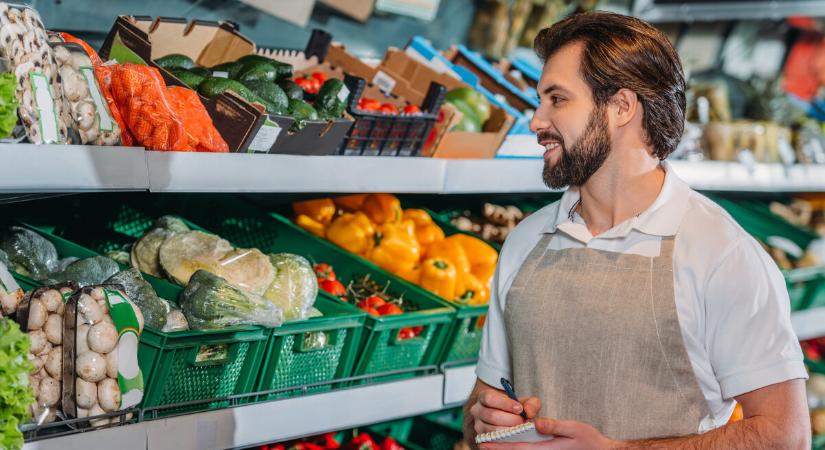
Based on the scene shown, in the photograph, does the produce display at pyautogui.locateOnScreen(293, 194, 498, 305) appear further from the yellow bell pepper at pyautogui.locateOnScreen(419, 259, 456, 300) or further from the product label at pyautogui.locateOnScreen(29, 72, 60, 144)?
the product label at pyautogui.locateOnScreen(29, 72, 60, 144)

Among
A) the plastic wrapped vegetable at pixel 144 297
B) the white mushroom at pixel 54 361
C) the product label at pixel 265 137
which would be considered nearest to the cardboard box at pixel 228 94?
the product label at pixel 265 137

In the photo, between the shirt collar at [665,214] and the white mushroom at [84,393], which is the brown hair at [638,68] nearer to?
the shirt collar at [665,214]

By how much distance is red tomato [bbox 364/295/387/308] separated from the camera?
8.66ft

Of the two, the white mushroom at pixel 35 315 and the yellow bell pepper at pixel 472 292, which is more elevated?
the white mushroom at pixel 35 315

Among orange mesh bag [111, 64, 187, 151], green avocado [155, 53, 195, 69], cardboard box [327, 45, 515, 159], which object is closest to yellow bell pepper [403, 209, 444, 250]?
cardboard box [327, 45, 515, 159]

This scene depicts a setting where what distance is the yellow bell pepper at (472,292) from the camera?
308cm

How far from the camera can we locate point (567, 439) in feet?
6.13

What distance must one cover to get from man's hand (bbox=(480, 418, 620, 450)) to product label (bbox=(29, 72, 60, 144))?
1033mm

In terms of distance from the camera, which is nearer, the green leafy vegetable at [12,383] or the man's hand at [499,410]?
the green leafy vegetable at [12,383]

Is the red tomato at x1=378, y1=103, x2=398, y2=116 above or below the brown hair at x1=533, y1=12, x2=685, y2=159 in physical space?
below

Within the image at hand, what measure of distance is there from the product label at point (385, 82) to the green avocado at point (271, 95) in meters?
0.56

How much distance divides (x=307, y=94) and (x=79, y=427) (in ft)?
3.86

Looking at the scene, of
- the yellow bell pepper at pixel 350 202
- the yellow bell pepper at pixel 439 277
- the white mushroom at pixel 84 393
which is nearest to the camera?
the white mushroom at pixel 84 393

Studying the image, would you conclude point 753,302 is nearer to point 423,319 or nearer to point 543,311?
point 543,311
